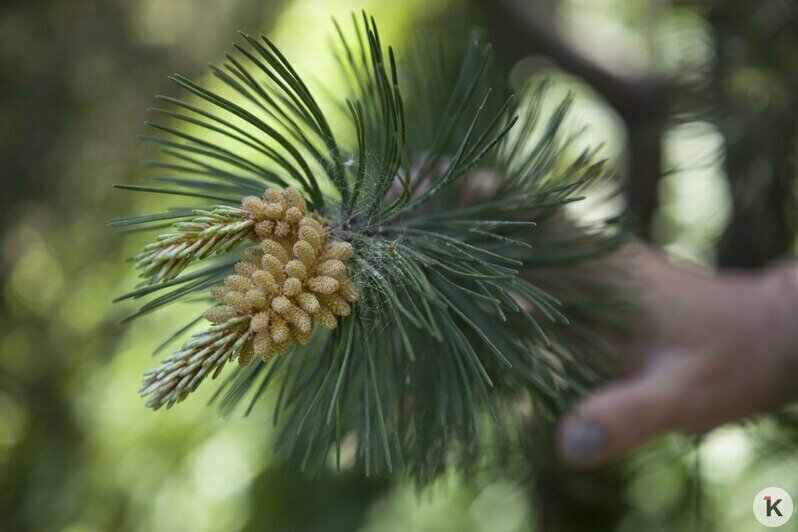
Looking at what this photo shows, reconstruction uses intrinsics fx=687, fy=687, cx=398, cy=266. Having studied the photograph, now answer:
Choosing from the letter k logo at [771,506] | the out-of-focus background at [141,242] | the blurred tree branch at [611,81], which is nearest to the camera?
the letter k logo at [771,506]

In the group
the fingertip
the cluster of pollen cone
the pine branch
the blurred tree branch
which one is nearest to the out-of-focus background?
the blurred tree branch

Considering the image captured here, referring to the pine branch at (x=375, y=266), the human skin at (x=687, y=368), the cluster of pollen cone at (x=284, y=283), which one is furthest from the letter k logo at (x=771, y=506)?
the cluster of pollen cone at (x=284, y=283)

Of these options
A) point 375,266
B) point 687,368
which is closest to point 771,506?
point 687,368

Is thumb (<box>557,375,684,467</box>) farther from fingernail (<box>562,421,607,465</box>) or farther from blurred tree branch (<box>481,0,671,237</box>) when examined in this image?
blurred tree branch (<box>481,0,671,237</box>)

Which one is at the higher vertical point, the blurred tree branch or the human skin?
the blurred tree branch

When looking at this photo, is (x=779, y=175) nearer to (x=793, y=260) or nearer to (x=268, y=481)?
(x=793, y=260)

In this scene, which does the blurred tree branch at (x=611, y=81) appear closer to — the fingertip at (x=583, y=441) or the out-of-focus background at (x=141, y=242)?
the out-of-focus background at (x=141, y=242)

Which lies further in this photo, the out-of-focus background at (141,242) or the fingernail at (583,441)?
the out-of-focus background at (141,242)
